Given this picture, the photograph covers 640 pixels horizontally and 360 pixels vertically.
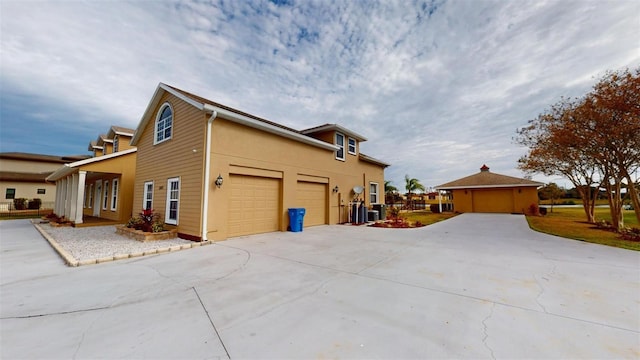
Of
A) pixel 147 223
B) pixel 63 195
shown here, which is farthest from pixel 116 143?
pixel 147 223

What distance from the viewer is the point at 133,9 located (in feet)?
27.5

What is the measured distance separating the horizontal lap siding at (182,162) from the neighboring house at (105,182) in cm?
256

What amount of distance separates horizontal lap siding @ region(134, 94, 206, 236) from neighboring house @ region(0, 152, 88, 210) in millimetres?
22452

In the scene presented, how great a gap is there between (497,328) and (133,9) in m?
12.7

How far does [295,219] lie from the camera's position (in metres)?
10.4

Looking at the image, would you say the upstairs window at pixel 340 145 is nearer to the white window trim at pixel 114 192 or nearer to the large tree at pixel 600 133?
the large tree at pixel 600 133

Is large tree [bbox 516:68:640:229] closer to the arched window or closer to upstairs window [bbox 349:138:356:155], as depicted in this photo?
upstairs window [bbox 349:138:356:155]

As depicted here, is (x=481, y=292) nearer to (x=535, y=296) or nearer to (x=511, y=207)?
(x=535, y=296)

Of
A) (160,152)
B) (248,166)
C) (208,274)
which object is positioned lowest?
(208,274)

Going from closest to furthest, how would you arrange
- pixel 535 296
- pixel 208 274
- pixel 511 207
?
pixel 535 296 → pixel 208 274 → pixel 511 207

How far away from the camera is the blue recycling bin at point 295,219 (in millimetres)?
10406

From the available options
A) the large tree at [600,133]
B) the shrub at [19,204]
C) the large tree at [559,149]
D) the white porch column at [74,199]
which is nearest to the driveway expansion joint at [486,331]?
the large tree at [600,133]

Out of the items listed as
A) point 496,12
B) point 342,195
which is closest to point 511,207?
point 342,195

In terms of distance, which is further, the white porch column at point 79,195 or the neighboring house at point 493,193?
the neighboring house at point 493,193
